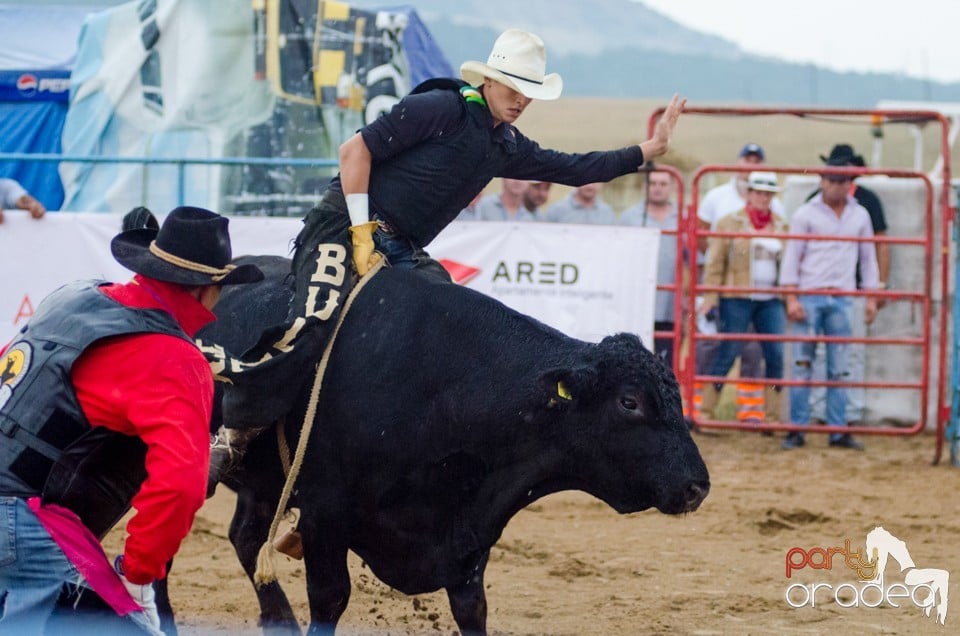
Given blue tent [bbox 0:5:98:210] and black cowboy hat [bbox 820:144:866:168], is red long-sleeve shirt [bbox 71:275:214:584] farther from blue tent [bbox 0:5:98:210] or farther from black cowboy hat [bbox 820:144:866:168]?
blue tent [bbox 0:5:98:210]

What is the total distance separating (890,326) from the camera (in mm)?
10547

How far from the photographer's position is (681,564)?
660 cm

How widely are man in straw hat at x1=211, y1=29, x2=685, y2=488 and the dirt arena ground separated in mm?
1324

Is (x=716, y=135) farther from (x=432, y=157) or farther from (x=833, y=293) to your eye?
(x=432, y=157)

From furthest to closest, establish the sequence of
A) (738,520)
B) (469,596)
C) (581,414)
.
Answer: (738,520)
(469,596)
(581,414)

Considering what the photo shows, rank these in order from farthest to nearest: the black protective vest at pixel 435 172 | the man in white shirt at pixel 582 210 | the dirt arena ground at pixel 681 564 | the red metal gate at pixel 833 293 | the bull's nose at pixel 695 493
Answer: the man in white shirt at pixel 582 210
the red metal gate at pixel 833 293
the dirt arena ground at pixel 681 564
the black protective vest at pixel 435 172
the bull's nose at pixel 695 493

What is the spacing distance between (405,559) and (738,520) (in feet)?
10.9

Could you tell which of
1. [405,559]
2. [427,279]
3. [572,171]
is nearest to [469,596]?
[405,559]

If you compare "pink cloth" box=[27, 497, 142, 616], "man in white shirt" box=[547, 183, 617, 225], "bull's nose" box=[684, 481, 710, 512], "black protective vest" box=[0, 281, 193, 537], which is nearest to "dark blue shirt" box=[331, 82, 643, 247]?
"bull's nose" box=[684, 481, 710, 512]

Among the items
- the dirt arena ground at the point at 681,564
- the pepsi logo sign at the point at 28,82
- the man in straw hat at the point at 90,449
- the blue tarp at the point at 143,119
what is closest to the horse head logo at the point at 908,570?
the dirt arena ground at the point at 681,564

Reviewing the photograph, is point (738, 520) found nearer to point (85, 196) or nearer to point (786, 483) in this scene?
point (786, 483)

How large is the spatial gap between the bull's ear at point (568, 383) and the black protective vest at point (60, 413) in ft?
4.62

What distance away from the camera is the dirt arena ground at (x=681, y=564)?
5.59 meters

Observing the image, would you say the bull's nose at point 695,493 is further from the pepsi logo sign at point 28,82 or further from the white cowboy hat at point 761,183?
the pepsi logo sign at point 28,82
